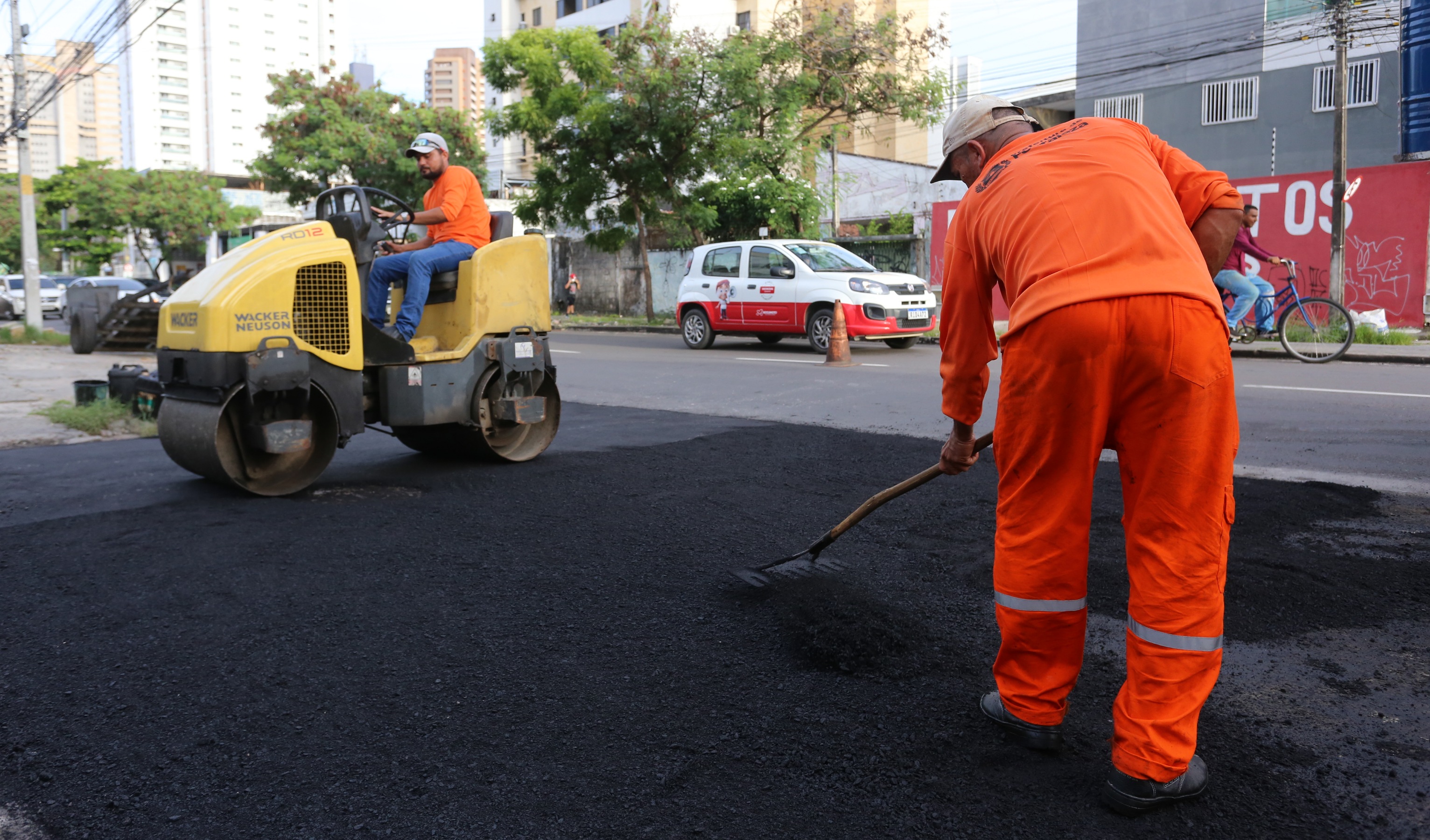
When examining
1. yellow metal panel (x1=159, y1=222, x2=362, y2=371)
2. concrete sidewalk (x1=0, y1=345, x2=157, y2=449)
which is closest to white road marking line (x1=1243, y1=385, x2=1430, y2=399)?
yellow metal panel (x1=159, y1=222, x2=362, y2=371)

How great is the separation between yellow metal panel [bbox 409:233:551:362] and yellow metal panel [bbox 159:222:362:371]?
62 centimetres

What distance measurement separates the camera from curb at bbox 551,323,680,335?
2370cm

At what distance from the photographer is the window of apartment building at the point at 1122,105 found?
1346 inches

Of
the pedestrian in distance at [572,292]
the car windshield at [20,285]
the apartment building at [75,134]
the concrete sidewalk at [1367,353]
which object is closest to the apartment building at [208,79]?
the apartment building at [75,134]

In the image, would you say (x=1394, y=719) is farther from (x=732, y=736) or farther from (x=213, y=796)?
(x=213, y=796)

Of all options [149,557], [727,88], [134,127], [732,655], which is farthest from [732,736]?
[134,127]

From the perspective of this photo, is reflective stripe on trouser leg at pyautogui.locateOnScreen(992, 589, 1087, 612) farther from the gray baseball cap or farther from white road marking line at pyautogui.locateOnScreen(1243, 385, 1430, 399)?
white road marking line at pyautogui.locateOnScreen(1243, 385, 1430, 399)

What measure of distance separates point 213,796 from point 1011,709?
1.84m

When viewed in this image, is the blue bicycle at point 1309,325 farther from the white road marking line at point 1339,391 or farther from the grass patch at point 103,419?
the grass patch at point 103,419

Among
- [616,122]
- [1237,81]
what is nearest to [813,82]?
[616,122]

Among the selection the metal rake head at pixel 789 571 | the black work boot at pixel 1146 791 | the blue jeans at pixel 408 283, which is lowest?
the black work boot at pixel 1146 791

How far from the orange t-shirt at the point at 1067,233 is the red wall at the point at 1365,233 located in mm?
15690

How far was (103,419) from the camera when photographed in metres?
8.62

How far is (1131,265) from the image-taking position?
2346 mm
